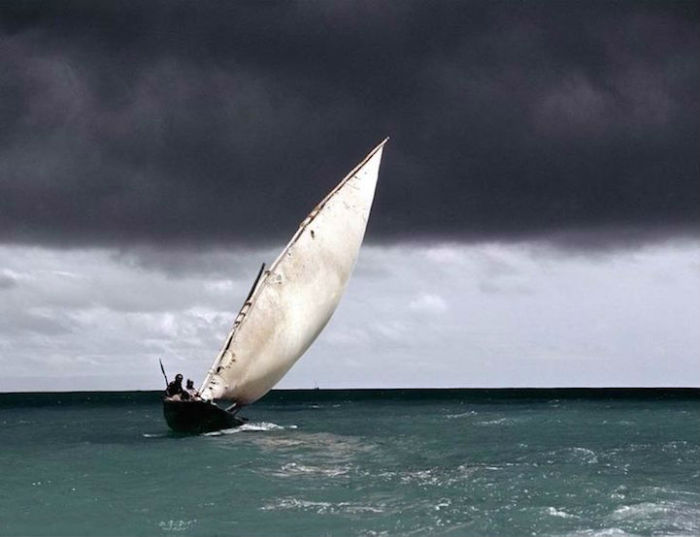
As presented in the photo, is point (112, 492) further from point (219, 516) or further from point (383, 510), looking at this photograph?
point (383, 510)

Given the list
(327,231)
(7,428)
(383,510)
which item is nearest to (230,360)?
(327,231)

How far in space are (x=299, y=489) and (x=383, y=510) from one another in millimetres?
4356

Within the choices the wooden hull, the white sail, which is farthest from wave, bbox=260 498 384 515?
the wooden hull

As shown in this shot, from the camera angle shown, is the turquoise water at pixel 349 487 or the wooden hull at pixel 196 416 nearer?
the turquoise water at pixel 349 487

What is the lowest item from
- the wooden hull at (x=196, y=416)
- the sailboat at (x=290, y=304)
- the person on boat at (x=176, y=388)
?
the wooden hull at (x=196, y=416)

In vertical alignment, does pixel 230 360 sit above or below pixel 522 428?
above

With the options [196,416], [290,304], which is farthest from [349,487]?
[196,416]

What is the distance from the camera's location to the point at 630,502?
21688 millimetres

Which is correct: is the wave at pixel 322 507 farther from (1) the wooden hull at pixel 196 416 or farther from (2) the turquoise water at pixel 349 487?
(1) the wooden hull at pixel 196 416

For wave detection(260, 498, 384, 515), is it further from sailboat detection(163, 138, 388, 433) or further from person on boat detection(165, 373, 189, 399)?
person on boat detection(165, 373, 189, 399)

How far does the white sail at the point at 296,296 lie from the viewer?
121 feet

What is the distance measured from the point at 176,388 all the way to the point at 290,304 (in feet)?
22.6

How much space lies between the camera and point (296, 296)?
37281 millimetres

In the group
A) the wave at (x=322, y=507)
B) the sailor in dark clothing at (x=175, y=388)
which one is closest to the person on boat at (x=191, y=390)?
the sailor in dark clothing at (x=175, y=388)
